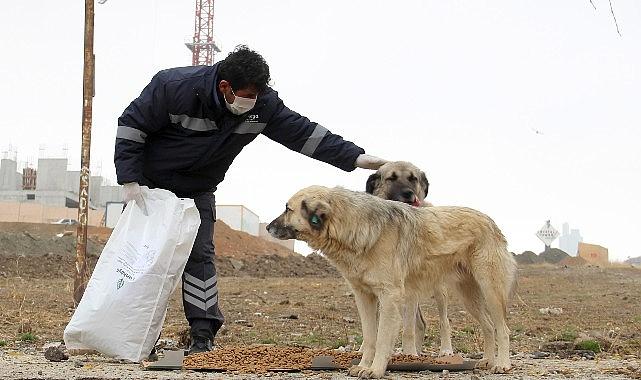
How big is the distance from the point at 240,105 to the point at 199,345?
6.62 ft

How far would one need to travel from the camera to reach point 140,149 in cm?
617

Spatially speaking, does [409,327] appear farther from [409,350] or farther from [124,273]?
[124,273]

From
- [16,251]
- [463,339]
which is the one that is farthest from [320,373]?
[16,251]

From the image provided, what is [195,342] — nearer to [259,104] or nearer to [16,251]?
[259,104]

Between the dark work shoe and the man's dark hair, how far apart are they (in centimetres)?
212

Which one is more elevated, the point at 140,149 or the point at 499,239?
the point at 140,149

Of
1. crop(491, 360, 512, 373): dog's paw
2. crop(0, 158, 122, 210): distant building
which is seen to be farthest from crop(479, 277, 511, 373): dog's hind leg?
crop(0, 158, 122, 210): distant building

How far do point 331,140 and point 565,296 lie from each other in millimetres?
13090

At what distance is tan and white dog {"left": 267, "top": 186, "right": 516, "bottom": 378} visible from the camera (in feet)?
18.4

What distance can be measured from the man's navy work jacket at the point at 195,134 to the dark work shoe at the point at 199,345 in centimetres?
123

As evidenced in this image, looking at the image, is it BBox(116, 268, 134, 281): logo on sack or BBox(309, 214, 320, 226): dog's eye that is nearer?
BBox(309, 214, 320, 226): dog's eye

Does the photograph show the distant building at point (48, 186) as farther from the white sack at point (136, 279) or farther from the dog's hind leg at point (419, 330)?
the white sack at point (136, 279)

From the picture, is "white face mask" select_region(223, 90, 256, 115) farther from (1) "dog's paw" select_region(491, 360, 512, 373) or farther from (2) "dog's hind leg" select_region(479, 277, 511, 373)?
(1) "dog's paw" select_region(491, 360, 512, 373)

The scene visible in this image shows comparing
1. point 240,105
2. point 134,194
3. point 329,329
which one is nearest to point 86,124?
→ point 329,329
